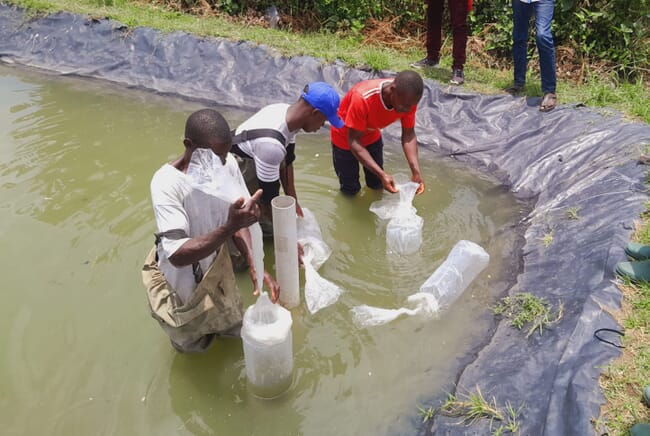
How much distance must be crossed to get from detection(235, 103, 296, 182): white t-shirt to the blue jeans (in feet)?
10.6

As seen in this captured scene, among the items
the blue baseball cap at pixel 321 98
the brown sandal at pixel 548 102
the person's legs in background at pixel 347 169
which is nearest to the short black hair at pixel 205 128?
the blue baseball cap at pixel 321 98

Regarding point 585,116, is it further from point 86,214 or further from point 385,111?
point 86,214

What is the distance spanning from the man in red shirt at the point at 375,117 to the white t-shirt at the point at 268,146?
2.31ft

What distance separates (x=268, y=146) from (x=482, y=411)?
72.3 inches

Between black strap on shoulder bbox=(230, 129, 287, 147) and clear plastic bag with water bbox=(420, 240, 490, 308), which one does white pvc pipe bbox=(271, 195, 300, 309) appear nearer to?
black strap on shoulder bbox=(230, 129, 287, 147)

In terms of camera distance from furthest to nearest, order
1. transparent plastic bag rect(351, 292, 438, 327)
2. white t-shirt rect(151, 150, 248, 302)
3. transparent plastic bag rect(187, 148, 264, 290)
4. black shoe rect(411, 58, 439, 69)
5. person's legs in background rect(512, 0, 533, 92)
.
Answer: black shoe rect(411, 58, 439, 69), person's legs in background rect(512, 0, 533, 92), transparent plastic bag rect(351, 292, 438, 327), transparent plastic bag rect(187, 148, 264, 290), white t-shirt rect(151, 150, 248, 302)

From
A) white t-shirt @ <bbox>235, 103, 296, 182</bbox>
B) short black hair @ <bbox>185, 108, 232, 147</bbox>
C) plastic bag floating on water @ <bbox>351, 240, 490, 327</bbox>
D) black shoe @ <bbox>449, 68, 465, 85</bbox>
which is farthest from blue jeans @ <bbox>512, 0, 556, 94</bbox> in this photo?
short black hair @ <bbox>185, 108, 232, 147</bbox>

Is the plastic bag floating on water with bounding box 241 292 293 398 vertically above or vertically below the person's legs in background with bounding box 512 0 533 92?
below

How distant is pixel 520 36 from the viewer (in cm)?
526

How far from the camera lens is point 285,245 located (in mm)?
2754

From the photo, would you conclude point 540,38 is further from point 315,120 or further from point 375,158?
point 315,120

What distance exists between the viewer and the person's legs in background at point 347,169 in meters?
4.07

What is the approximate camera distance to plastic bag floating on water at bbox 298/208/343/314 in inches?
125

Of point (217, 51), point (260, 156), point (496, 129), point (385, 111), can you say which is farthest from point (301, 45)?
point (260, 156)
